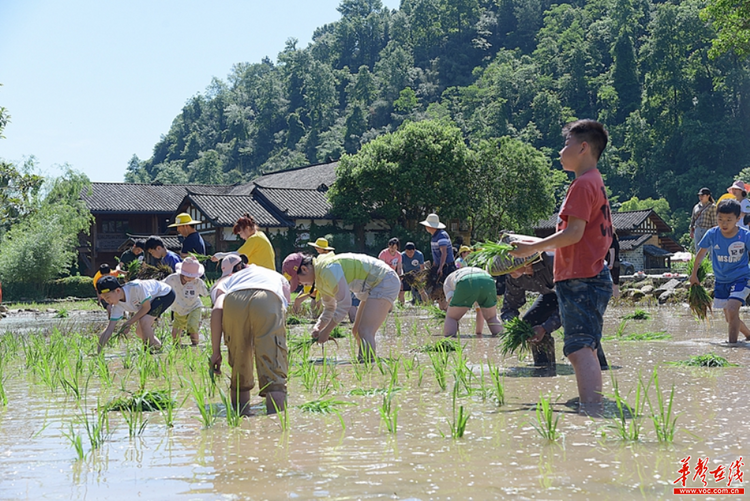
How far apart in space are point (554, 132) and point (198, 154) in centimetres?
4620

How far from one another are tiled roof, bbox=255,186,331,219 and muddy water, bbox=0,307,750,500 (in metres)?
31.1

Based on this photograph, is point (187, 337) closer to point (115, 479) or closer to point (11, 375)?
point (11, 375)

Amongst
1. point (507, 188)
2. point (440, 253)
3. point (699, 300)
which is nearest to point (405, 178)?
point (507, 188)

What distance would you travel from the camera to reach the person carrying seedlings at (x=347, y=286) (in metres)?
6.40

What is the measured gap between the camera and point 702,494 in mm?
2756

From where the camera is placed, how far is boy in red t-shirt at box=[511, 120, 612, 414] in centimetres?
441

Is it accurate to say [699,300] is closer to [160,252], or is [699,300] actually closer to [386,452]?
[386,452]

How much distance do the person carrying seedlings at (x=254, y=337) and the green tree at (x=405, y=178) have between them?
30164 millimetres

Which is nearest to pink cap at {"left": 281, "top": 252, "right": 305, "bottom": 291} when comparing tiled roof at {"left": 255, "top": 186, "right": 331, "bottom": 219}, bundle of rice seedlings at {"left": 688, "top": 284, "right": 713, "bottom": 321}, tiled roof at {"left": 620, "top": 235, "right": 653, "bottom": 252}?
bundle of rice seedlings at {"left": 688, "top": 284, "right": 713, "bottom": 321}

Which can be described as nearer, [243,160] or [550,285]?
[550,285]

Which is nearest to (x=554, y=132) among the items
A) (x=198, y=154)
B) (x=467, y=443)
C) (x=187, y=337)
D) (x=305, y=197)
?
(x=305, y=197)

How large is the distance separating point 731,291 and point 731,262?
11.3 inches

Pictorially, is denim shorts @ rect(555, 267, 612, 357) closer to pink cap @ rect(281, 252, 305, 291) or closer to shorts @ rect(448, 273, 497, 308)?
pink cap @ rect(281, 252, 305, 291)

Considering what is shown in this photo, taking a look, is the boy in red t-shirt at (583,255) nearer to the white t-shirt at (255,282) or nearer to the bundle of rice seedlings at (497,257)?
the bundle of rice seedlings at (497,257)
